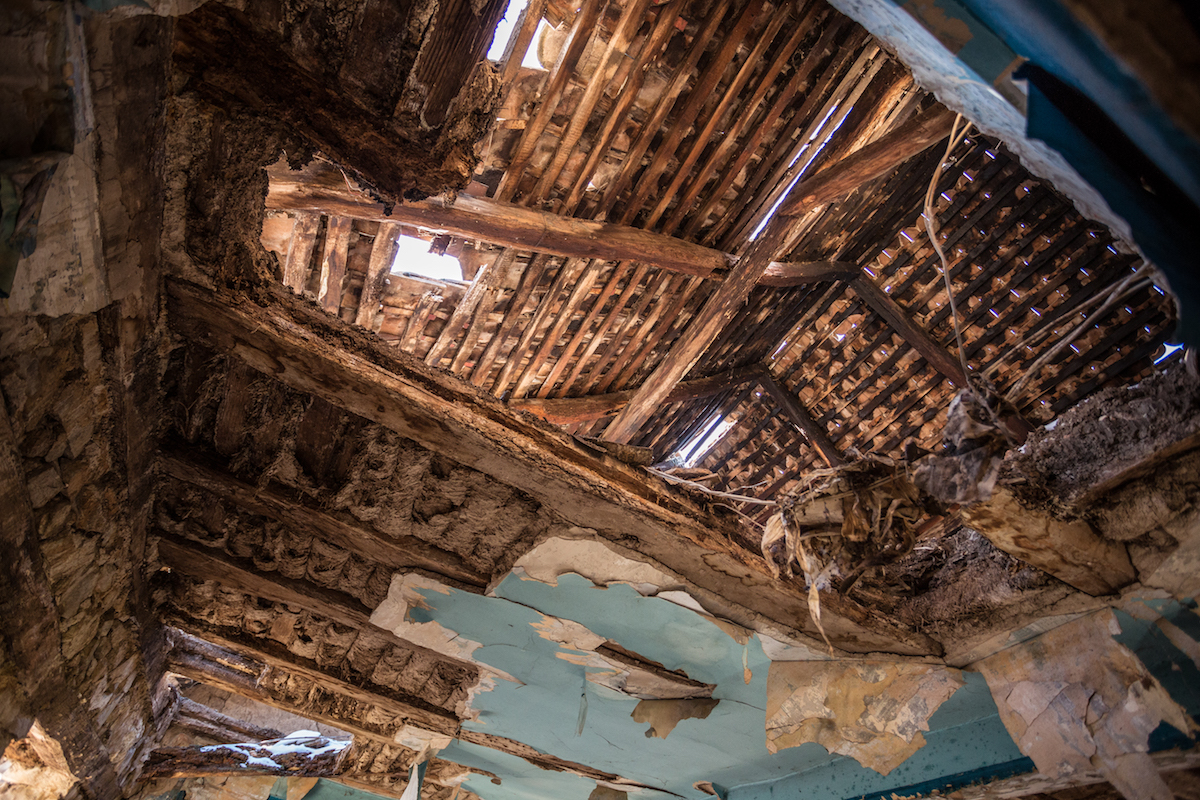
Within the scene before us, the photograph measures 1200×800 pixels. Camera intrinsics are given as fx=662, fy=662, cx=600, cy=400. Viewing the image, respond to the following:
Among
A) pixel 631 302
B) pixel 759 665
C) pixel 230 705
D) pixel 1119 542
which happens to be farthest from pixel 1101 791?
pixel 230 705

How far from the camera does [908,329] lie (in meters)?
4.47

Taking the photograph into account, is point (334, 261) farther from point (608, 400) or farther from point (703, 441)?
point (703, 441)

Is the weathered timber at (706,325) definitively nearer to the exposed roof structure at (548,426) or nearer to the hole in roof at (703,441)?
the exposed roof structure at (548,426)

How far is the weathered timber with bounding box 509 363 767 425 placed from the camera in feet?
13.5

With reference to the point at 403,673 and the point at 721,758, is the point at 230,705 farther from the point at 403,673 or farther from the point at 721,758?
the point at 721,758

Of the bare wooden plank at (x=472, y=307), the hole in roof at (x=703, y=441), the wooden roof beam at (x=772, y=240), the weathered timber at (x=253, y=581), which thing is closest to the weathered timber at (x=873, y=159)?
the wooden roof beam at (x=772, y=240)

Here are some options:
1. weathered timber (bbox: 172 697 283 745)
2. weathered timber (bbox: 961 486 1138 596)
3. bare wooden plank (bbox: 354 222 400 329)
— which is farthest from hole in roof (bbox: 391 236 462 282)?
weathered timber (bbox: 172 697 283 745)

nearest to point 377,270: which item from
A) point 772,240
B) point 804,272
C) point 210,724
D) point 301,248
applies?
point 301,248

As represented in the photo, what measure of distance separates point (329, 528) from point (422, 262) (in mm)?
1617

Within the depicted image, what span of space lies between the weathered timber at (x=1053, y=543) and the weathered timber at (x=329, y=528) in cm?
162

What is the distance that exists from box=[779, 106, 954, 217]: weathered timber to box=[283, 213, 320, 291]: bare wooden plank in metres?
2.33

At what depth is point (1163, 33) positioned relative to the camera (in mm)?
610

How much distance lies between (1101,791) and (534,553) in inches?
74.9

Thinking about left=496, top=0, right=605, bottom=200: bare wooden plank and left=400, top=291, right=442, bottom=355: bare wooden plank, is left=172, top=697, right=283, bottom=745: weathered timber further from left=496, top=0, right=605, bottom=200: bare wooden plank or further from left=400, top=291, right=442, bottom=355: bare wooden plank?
left=496, top=0, right=605, bottom=200: bare wooden plank
